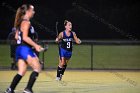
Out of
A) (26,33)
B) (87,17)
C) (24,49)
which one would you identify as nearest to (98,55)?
(87,17)

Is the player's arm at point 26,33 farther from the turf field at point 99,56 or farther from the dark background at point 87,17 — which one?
the dark background at point 87,17

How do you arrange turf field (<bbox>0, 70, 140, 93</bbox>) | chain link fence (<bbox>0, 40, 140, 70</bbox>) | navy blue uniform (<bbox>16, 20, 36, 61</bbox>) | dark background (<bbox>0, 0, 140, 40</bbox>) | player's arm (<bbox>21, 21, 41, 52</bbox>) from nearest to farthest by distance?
player's arm (<bbox>21, 21, 41, 52</bbox>)
navy blue uniform (<bbox>16, 20, 36, 61</bbox>)
turf field (<bbox>0, 70, 140, 93</bbox>)
chain link fence (<bbox>0, 40, 140, 70</bbox>)
dark background (<bbox>0, 0, 140, 40</bbox>)

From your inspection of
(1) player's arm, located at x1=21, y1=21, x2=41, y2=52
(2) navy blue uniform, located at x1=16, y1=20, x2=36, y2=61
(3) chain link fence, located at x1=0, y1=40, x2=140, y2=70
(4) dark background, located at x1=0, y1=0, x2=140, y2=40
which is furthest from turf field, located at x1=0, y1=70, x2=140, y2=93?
(4) dark background, located at x1=0, y1=0, x2=140, y2=40

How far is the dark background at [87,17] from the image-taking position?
143 feet

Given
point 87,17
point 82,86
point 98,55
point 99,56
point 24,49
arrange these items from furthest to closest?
point 87,17 → point 98,55 → point 99,56 → point 82,86 → point 24,49

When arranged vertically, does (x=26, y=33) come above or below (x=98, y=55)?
above

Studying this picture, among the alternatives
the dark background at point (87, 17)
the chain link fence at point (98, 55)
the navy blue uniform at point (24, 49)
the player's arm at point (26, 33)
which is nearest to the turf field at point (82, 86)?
the navy blue uniform at point (24, 49)

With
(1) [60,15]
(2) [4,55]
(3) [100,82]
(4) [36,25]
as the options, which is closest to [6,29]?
(4) [36,25]

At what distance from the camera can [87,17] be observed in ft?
151

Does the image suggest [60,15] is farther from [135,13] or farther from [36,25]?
[135,13]

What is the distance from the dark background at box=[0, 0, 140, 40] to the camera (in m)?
43.7

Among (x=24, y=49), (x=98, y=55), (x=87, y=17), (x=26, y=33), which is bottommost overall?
(x=98, y=55)

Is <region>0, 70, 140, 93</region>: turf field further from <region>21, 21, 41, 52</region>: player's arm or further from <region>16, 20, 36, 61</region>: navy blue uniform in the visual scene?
<region>21, 21, 41, 52</region>: player's arm

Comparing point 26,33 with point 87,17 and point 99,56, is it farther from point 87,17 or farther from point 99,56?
point 87,17
